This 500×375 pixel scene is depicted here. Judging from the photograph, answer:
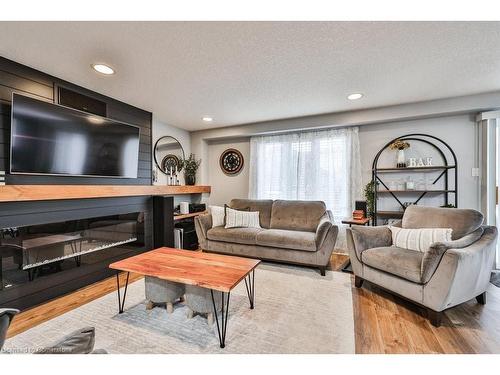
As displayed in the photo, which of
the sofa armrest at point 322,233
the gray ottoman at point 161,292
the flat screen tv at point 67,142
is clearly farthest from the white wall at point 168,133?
the sofa armrest at point 322,233

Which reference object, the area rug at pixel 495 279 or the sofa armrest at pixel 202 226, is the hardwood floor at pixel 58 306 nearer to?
the sofa armrest at pixel 202 226

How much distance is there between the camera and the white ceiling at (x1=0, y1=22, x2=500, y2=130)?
1.64 metres

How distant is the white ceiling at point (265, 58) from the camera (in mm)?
1638

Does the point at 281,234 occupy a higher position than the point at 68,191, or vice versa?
the point at 68,191

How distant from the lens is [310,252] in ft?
9.71

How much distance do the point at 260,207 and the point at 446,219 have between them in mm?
2368

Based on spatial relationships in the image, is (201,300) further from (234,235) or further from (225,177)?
(225,177)

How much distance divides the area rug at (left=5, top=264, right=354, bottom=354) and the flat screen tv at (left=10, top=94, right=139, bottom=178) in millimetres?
1386

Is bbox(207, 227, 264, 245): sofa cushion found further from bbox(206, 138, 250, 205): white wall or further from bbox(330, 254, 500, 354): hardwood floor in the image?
bbox(330, 254, 500, 354): hardwood floor

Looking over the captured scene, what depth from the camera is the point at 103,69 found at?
2188 millimetres

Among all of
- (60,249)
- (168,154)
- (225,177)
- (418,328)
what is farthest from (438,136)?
(60,249)

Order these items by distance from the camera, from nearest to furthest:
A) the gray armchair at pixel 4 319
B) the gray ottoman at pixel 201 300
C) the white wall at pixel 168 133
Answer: the gray armchair at pixel 4 319 → the gray ottoman at pixel 201 300 → the white wall at pixel 168 133

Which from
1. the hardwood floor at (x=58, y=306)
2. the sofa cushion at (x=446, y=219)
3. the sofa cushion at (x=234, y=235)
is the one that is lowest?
the hardwood floor at (x=58, y=306)

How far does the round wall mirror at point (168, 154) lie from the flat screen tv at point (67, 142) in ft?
2.33
